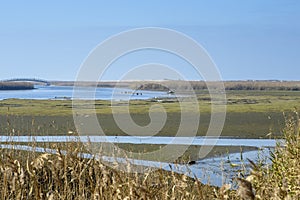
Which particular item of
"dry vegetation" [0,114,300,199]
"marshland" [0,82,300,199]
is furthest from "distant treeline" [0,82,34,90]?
"dry vegetation" [0,114,300,199]

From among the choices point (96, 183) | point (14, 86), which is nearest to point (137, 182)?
point (96, 183)

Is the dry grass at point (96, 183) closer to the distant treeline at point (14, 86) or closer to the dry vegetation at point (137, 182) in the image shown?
the dry vegetation at point (137, 182)

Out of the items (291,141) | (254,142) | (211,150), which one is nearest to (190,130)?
(254,142)

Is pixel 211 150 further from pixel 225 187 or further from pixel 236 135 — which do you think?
pixel 225 187

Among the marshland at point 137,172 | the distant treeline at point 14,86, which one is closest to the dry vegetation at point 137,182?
the marshland at point 137,172

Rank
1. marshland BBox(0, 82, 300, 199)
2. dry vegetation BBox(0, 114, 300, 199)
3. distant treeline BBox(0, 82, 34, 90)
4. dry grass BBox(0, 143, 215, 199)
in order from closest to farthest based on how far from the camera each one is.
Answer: dry vegetation BBox(0, 114, 300, 199) → dry grass BBox(0, 143, 215, 199) → marshland BBox(0, 82, 300, 199) → distant treeline BBox(0, 82, 34, 90)

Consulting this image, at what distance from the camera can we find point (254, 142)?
19.6 meters

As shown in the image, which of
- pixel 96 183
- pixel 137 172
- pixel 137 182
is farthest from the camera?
pixel 137 172

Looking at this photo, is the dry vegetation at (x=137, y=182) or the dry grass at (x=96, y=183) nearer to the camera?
the dry vegetation at (x=137, y=182)

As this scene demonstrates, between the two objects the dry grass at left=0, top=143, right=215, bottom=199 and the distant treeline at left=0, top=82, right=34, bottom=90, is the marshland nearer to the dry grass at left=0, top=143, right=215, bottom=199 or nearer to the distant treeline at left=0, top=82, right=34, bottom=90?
the dry grass at left=0, top=143, right=215, bottom=199

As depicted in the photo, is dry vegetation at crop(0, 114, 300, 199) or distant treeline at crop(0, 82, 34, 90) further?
distant treeline at crop(0, 82, 34, 90)

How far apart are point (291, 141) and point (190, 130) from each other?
1576 centimetres

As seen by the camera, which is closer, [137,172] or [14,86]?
[137,172]

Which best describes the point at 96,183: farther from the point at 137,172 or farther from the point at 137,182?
the point at 137,182
